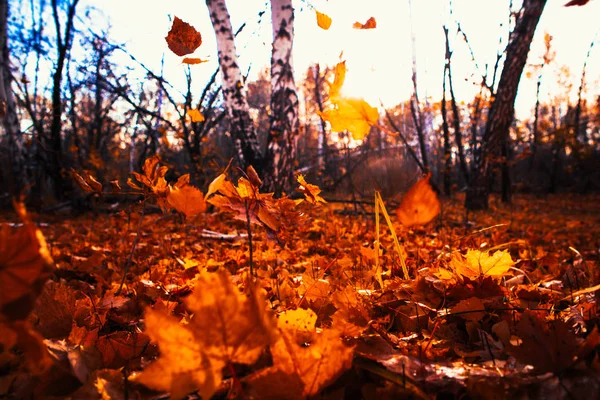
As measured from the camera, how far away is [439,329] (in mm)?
771

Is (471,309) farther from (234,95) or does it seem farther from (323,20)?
(234,95)

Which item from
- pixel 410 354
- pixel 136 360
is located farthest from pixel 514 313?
pixel 136 360

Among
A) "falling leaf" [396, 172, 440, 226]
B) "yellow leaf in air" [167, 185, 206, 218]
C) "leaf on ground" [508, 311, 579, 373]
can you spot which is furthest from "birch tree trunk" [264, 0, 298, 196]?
"leaf on ground" [508, 311, 579, 373]

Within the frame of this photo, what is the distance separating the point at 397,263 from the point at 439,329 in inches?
27.8

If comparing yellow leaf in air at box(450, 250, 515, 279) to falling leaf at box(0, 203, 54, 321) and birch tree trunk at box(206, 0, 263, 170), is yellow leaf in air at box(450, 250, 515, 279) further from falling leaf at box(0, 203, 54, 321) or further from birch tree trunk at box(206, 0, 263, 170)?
birch tree trunk at box(206, 0, 263, 170)

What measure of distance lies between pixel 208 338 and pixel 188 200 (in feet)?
1.79

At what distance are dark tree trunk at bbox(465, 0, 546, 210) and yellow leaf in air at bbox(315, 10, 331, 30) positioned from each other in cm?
500

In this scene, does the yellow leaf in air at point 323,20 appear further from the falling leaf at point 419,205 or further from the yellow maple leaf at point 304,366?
the yellow maple leaf at point 304,366

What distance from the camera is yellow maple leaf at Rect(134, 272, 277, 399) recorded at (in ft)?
1.35

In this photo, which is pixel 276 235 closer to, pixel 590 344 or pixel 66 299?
pixel 66 299

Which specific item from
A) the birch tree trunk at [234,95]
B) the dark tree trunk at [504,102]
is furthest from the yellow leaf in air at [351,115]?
the dark tree trunk at [504,102]

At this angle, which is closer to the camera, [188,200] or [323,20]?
[188,200]

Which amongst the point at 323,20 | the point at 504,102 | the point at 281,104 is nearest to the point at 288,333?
the point at 323,20

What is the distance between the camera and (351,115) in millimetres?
867
